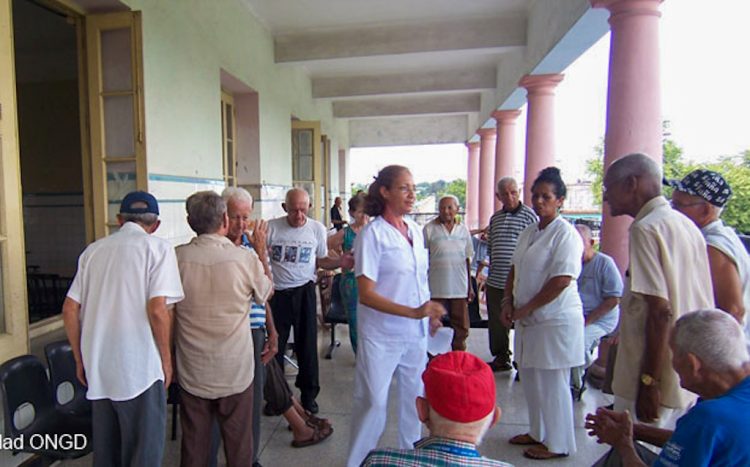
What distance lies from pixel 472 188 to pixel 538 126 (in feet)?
24.8

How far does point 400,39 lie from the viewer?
587 centimetres

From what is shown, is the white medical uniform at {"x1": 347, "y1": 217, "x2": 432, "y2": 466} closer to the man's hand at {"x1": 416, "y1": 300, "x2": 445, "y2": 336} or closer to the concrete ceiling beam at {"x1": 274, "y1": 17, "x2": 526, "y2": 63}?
the man's hand at {"x1": 416, "y1": 300, "x2": 445, "y2": 336}

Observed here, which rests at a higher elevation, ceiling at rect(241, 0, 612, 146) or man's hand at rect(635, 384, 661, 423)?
ceiling at rect(241, 0, 612, 146)

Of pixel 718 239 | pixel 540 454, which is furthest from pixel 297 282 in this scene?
pixel 718 239

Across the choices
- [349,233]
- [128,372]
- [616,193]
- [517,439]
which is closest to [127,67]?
[349,233]

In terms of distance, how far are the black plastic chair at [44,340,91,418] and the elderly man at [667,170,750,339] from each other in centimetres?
287

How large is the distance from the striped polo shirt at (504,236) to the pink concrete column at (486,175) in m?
7.22

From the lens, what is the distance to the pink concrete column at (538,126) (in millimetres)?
5801

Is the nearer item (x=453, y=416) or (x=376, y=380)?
(x=453, y=416)

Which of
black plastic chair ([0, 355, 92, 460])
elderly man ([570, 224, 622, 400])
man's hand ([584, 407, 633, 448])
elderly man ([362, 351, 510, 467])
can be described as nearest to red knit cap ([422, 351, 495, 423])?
elderly man ([362, 351, 510, 467])

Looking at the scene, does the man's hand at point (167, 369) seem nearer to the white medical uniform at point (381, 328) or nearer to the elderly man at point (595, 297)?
the white medical uniform at point (381, 328)

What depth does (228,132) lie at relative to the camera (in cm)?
555

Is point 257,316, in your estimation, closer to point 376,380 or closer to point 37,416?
point 376,380

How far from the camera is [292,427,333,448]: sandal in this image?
2.49m
